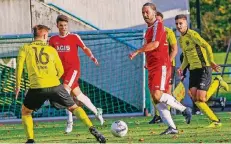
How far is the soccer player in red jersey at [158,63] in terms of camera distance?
51.2 feet

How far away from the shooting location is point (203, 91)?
17750 mm

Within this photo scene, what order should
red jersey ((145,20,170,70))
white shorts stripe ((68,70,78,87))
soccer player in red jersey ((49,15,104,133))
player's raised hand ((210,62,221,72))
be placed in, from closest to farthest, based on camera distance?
red jersey ((145,20,170,70)) → player's raised hand ((210,62,221,72)) → soccer player in red jersey ((49,15,104,133)) → white shorts stripe ((68,70,78,87))

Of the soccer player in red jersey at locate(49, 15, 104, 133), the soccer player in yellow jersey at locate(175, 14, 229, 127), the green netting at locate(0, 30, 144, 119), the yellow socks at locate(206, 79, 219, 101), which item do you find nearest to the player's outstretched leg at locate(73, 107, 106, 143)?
the soccer player in red jersey at locate(49, 15, 104, 133)

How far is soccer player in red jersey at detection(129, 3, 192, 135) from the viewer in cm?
1559

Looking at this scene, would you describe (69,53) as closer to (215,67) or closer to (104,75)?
(215,67)

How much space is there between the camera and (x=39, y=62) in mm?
14594

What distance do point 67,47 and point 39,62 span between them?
3230 mm

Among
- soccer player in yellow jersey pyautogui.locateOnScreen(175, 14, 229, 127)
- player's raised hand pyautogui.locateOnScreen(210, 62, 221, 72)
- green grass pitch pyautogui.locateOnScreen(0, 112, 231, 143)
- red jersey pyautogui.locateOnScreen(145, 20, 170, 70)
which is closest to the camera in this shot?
green grass pitch pyautogui.locateOnScreen(0, 112, 231, 143)

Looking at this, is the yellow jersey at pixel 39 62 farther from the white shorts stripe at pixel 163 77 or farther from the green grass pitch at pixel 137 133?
the white shorts stripe at pixel 163 77

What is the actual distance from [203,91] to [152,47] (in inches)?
103

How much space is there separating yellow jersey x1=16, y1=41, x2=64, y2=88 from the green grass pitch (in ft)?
4.59

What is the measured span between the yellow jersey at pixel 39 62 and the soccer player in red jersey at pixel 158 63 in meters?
1.68

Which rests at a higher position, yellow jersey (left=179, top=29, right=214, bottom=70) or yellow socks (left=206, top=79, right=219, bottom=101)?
yellow jersey (left=179, top=29, right=214, bottom=70)

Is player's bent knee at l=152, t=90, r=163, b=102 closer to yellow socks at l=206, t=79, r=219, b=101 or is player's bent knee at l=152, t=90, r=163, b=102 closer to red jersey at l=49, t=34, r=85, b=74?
red jersey at l=49, t=34, r=85, b=74
